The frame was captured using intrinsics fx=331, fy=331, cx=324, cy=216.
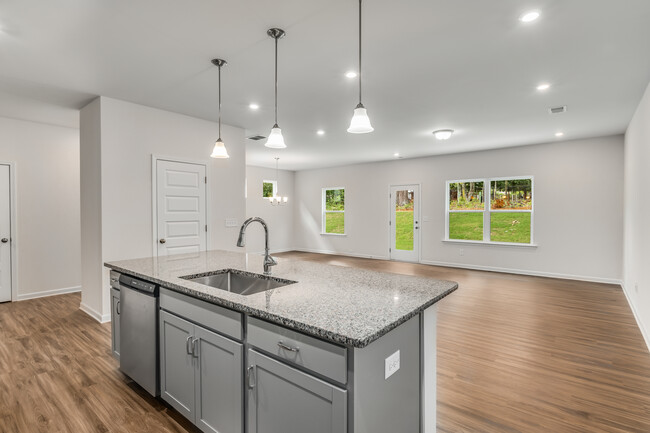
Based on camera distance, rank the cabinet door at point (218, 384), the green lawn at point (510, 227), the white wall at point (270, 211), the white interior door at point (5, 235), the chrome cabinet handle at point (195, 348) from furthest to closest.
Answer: the white wall at point (270, 211) < the green lawn at point (510, 227) < the white interior door at point (5, 235) < the chrome cabinet handle at point (195, 348) < the cabinet door at point (218, 384)

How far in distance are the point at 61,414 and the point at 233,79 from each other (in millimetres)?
3074

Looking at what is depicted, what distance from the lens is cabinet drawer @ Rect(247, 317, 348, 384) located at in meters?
1.25

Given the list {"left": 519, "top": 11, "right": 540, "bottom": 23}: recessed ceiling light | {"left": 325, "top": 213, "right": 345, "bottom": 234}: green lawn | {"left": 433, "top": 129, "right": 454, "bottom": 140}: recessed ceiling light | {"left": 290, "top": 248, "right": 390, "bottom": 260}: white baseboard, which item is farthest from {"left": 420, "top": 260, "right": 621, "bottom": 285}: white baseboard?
{"left": 519, "top": 11, "right": 540, "bottom": 23}: recessed ceiling light

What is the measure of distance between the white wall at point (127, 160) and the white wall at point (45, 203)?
1366mm

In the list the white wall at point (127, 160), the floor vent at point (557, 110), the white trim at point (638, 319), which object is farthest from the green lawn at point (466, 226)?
the white wall at point (127, 160)

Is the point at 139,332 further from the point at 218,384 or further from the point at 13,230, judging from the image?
the point at 13,230

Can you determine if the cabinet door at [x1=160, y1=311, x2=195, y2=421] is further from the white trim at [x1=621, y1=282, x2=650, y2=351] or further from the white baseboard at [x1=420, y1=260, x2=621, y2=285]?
the white baseboard at [x1=420, y1=260, x2=621, y2=285]

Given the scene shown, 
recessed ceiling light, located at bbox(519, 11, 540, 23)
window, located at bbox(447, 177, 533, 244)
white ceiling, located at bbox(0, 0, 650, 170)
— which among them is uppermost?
white ceiling, located at bbox(0, 0, 650, 170)

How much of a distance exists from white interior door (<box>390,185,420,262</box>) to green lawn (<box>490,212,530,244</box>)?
171 centimetres

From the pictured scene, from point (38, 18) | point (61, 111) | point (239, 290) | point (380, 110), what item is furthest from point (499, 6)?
point (61, 111)

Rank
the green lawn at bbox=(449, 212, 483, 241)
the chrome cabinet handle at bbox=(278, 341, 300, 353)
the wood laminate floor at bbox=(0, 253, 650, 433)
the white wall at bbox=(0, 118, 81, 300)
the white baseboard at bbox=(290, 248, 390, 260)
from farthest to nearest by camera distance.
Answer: the white baseboard at bbox=(290, 248, 390, 260), the green lawn at bbox=(449, 212, 483, 241), the white wall at bbox=(0, 118, 81, 300), the wood laminate floor at bbox=(0, 253, 650, 433), the chrome cabinet handle at bbox=(278, 341, 300, 353)

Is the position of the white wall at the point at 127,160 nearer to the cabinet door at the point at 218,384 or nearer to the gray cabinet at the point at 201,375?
the gray cabinet at the point at 201,375

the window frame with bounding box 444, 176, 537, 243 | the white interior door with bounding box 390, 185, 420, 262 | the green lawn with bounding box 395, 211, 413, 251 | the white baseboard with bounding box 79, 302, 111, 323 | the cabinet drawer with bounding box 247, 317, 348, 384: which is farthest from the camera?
the green lawn with bounding box 395, 211, 413, 251

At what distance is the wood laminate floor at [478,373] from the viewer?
210cm
